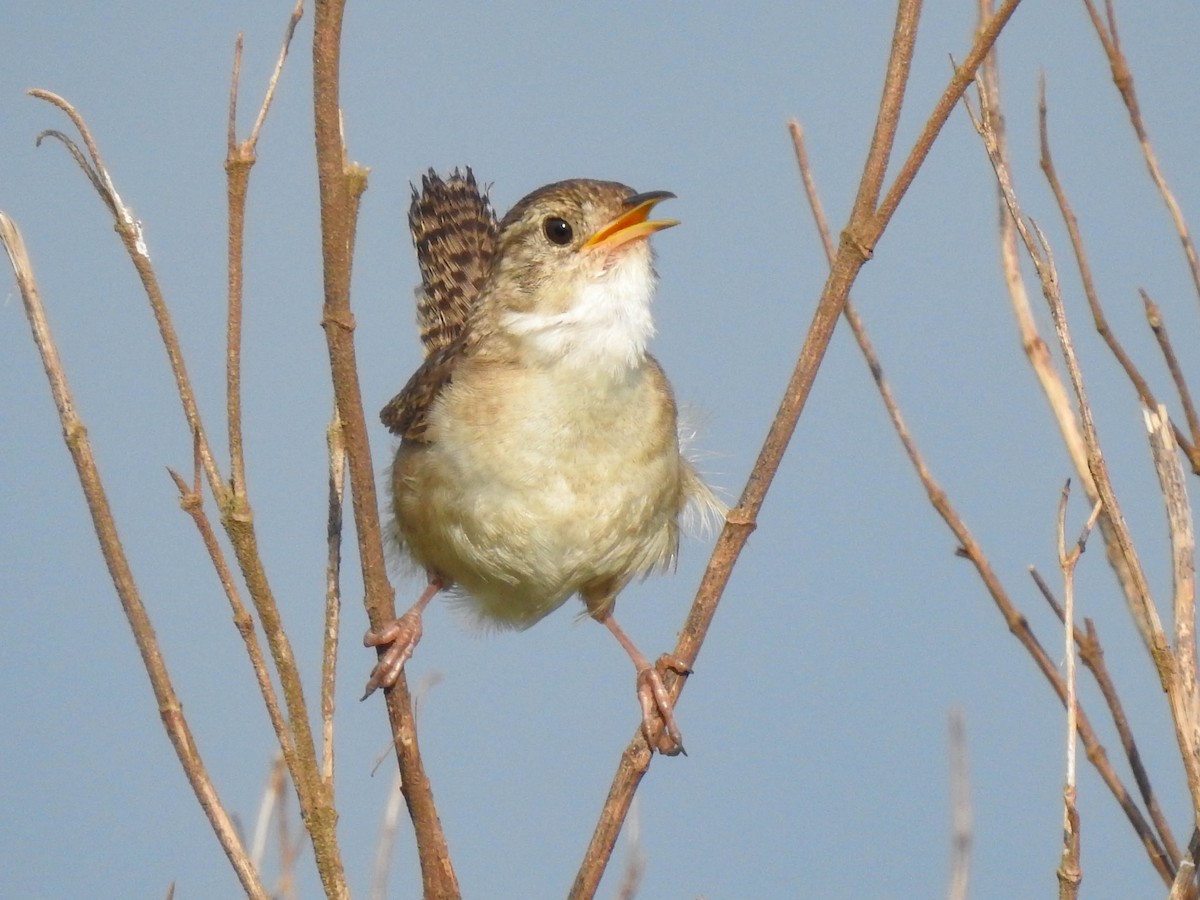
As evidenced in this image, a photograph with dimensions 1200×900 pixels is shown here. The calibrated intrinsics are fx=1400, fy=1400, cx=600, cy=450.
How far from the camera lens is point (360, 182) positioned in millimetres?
2182

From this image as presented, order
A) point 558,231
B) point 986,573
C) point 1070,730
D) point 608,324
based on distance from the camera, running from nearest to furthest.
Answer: point 1070,730 < point 986,573 < point 608,324 < point 558,231

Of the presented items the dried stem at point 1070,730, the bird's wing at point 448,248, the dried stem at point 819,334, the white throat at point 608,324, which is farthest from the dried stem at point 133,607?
the bird's wing at point 448,248

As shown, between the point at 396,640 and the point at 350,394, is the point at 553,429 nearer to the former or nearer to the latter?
the point at 396,640

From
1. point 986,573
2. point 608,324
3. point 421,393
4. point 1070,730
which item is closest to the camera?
point 1070,730

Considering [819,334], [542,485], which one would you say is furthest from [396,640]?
[819,334]

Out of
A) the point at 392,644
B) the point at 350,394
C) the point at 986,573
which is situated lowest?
the point at 392,644

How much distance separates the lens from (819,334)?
2.10 metres

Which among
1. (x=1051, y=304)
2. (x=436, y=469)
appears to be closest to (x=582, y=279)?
(x=436, y=469)

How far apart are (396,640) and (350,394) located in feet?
3.36

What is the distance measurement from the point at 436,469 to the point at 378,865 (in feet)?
3.30

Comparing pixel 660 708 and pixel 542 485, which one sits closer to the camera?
pixel 660 708

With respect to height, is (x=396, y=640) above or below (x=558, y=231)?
below

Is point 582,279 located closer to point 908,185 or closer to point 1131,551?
point 908,185

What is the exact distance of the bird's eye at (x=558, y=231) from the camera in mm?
3568
